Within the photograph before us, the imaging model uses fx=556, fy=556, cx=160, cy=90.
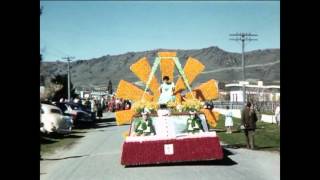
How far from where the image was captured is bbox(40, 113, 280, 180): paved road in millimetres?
12164

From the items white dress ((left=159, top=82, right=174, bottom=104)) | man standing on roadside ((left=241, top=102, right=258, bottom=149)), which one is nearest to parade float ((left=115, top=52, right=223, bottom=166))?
white dress ((left=159, top=82, right=174, bottom=104))

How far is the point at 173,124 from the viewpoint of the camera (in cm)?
1510

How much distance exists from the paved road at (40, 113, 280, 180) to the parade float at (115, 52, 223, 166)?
335mm

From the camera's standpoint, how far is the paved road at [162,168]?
39.9 feet

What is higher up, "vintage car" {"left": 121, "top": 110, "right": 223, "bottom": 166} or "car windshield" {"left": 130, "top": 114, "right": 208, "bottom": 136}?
"car windshield" {"left": 130, "top": 114, "right": 208, "bottom": 136}

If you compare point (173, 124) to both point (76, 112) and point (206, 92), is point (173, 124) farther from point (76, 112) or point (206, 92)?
point (76, 112)

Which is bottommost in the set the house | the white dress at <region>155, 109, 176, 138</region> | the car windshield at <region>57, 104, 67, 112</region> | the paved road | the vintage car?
the paved road

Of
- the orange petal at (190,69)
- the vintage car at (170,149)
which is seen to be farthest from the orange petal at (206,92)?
the vintage car at (170,149)

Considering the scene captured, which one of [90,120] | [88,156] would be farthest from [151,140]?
[90,120]

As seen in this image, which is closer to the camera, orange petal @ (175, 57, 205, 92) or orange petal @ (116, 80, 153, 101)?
orange petal @ (116, 80, 153, 101)

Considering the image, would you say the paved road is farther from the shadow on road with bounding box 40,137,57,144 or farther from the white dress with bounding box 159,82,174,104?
the shadow on road with bounding box 40,137,57,144

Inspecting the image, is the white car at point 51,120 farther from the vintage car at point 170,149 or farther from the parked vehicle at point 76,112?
the vintage car at point 170,149
